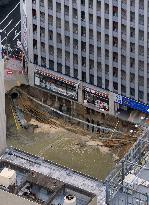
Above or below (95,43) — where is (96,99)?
below

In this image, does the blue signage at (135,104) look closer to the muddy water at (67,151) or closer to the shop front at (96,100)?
the shop front at (96,100)

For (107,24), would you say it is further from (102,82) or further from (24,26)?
(24,26)

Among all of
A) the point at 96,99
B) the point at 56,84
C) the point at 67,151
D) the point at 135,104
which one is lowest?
the point at 67,151

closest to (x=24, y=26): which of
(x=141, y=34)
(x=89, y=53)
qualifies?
(x=89, y=53)

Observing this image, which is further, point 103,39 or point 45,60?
point 45,60

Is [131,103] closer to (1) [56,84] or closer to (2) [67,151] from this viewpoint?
(2) [67,151]

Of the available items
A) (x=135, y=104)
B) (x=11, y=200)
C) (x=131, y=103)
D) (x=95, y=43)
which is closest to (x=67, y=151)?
(x=131, y=103)
